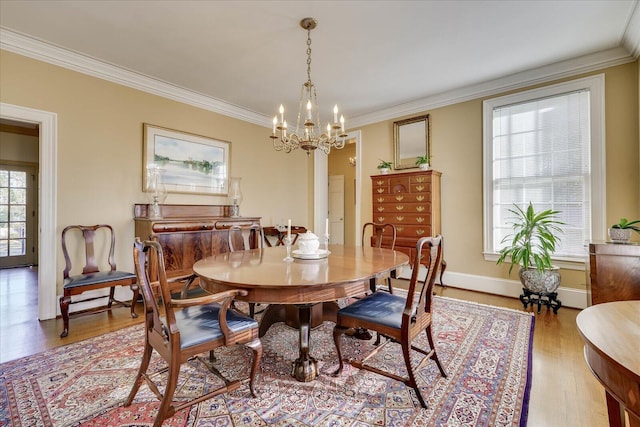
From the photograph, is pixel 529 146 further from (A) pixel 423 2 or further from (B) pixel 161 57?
(B) pixel 161 57

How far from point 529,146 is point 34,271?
27.9 ft

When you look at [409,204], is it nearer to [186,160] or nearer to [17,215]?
[186,160]

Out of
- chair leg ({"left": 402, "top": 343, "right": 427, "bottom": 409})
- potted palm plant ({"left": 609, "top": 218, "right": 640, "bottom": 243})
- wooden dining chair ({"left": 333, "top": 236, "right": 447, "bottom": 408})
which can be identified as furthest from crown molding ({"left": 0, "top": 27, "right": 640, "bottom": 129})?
chair leg ({"left": 402, "top": 343, "right": 427, "bottom": 409})

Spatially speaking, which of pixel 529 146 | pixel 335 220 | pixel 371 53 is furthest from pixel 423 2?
pixel 335 220

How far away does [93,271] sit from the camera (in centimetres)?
312

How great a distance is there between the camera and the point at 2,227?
576 cm

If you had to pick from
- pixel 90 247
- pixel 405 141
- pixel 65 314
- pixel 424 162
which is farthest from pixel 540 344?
pixel 90 247

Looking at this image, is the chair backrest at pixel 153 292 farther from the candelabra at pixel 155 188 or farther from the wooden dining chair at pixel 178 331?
the candelabra at pixel 155 188

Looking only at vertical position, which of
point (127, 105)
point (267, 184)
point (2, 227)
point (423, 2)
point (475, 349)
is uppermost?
point (423, 2)

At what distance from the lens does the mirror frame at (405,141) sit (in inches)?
172

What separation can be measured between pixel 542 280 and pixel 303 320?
2.75 meters

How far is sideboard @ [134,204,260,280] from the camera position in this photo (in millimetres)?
3295

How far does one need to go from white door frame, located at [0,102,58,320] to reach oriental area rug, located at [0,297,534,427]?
39.3 inches

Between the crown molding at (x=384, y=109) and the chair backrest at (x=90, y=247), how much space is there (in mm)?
1730
